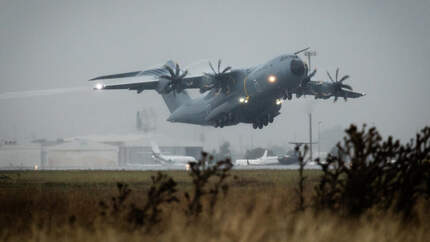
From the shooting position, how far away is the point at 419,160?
12180mm

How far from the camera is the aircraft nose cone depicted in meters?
39.4

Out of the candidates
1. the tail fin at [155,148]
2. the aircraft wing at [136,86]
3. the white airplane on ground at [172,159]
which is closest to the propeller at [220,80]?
the aircraft wing at [136,86]

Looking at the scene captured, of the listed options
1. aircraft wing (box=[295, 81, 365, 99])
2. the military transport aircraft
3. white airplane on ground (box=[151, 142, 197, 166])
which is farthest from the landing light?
white airplane on ground (box=[151, 142, 197, 166])

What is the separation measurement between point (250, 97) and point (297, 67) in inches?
199

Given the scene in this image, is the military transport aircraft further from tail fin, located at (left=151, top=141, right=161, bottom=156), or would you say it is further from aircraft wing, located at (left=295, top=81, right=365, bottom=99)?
tail fin, located at (left=151, top=141, right=161, bottom=156)

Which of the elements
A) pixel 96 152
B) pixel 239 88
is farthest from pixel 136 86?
pixel 96 152

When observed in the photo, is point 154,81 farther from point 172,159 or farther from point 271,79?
point 172,159

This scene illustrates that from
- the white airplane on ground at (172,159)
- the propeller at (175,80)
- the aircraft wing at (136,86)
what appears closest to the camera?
the propeller at (175,80)

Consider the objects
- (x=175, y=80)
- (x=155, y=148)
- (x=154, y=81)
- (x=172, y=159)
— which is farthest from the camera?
(x=155, y=148)

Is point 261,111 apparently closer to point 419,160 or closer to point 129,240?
point 419,160

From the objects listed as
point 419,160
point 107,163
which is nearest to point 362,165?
point 419,160

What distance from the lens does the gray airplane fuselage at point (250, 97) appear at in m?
40.0

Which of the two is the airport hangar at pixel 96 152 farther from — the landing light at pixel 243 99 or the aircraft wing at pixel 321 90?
the landing light at pixel 243 99

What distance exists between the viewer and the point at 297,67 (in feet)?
129
